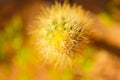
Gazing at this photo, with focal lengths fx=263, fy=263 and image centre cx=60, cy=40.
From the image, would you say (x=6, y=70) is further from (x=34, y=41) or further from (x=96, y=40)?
(x=96, y=40)

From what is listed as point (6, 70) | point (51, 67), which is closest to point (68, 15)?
point (51, 67)

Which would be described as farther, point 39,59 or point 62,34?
point 39,59

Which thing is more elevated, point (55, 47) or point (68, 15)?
point (68, 15)

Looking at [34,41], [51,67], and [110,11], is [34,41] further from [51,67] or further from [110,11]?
[110,11]

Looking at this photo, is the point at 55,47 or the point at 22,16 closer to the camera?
the point at 55,47

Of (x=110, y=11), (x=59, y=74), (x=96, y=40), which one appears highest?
(x=110, y=11)

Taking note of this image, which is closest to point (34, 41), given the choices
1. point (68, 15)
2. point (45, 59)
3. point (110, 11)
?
point (45, 59)
